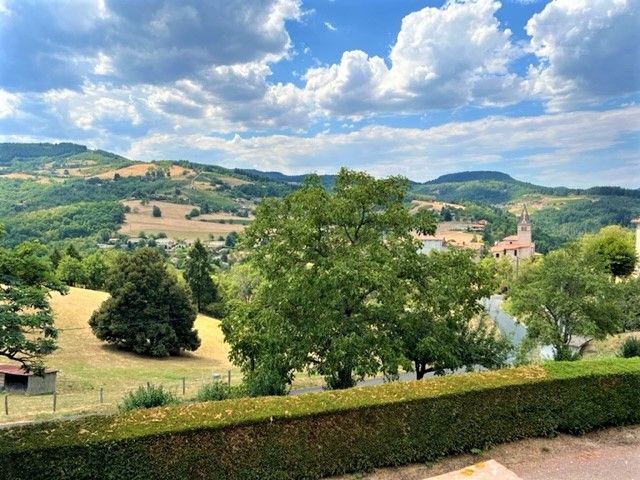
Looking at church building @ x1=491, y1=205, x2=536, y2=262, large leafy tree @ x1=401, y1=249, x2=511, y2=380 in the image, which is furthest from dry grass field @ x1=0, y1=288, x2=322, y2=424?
church building @ x1=491, y1=205, x2=536, y2=262

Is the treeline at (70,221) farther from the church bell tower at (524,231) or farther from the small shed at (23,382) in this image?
the church bell tower at (524,231)

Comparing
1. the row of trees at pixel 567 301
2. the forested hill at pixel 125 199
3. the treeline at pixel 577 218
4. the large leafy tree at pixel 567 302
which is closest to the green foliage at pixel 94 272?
the forested hill at pixel 125 199

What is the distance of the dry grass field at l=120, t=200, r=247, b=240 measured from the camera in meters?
129

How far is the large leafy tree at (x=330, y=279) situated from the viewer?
12.0 meters

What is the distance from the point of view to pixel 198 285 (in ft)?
186

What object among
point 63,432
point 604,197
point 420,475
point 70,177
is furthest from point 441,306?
point 70,177

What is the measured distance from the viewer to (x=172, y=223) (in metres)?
138

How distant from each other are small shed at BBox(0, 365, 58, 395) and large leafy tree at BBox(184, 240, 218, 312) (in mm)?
30655

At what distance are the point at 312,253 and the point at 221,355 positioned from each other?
3079cm

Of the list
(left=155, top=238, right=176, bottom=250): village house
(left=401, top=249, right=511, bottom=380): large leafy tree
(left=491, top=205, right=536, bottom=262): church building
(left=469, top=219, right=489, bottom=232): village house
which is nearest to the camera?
(left=401, top=249, right=511, bottom=380): large leafy tree

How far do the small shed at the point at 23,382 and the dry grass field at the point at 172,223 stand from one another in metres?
97.1

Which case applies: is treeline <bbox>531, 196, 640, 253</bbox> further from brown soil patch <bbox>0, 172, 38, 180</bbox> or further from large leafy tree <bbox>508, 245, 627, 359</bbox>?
brown soil patch <bbox>0, 172, 38, 180</bbox>

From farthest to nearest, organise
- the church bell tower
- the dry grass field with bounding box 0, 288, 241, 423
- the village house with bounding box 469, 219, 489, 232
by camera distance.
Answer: the village house with bounding box 469, 219, 489, 232 → the church bell tower → the dry grass field with bounding box 0, 288, 241, 423

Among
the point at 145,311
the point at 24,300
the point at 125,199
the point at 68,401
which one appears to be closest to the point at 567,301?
the point at 24,300
